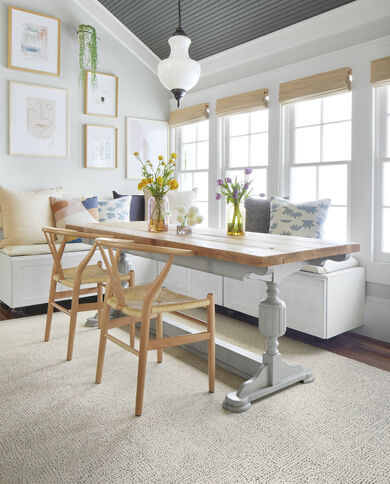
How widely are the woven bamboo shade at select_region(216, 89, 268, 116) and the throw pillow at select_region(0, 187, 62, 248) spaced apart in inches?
85.1

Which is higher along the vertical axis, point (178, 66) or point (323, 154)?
point (178, 66)

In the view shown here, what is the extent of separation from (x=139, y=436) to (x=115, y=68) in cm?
448

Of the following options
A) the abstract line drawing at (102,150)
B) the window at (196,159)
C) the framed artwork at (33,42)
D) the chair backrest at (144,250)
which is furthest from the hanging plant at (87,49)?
the chair backrest at (144,250)

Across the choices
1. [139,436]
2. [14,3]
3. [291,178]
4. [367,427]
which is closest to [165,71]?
[291,178]

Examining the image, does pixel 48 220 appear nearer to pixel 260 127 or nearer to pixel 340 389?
pixel 260 127

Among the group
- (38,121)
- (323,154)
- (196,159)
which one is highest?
(38,121)

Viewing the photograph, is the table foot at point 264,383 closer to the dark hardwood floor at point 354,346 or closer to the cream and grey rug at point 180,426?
the cream and grey rug at point 180,426

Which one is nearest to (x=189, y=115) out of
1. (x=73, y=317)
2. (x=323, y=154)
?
(x=323, y=154)

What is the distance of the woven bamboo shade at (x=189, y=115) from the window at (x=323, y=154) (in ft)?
3.92

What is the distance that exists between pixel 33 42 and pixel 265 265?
4.01 m

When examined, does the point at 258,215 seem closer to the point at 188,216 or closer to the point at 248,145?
the point at 248,145

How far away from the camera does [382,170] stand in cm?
336

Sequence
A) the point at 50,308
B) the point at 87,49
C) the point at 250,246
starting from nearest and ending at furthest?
the point at 250,246 → the point at 50,308 → the point at 87,49

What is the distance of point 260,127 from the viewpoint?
4.45 metres
